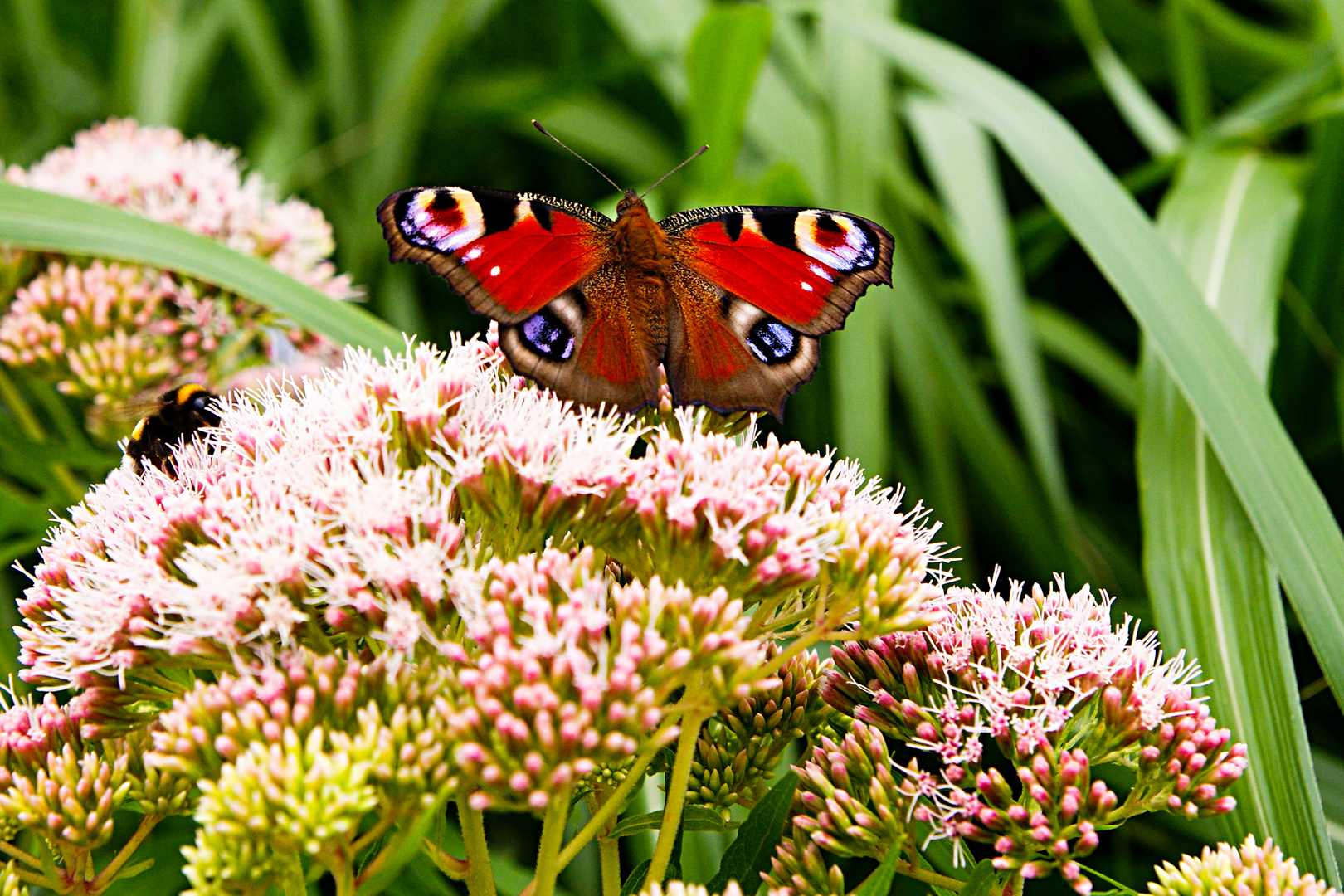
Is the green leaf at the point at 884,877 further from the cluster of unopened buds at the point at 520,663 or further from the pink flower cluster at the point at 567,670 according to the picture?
the pink flower cluster at the point at 567,670

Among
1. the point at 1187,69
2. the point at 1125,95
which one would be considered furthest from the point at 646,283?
the point at 1187,69

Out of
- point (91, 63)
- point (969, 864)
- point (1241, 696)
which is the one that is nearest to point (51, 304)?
point (969, 864)

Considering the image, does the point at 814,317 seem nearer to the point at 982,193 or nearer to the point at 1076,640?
the point at 1076,640

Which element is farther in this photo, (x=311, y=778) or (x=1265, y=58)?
(x=1265, y=58)

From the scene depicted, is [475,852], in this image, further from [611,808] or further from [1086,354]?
[1086,354]

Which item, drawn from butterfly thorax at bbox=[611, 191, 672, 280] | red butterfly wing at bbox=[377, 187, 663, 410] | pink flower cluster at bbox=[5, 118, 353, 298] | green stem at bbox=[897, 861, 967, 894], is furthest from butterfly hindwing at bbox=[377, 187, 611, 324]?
pink flower cluster at bbox=[5, 118, 353, 298]

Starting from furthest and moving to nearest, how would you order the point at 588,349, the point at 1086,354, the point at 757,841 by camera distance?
the point at 1086,354
the point at 588,349
the point at 757,841

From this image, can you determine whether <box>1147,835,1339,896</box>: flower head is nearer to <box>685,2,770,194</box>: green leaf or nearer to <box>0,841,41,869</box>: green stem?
<box>0,841,41,869</box>: green stem
